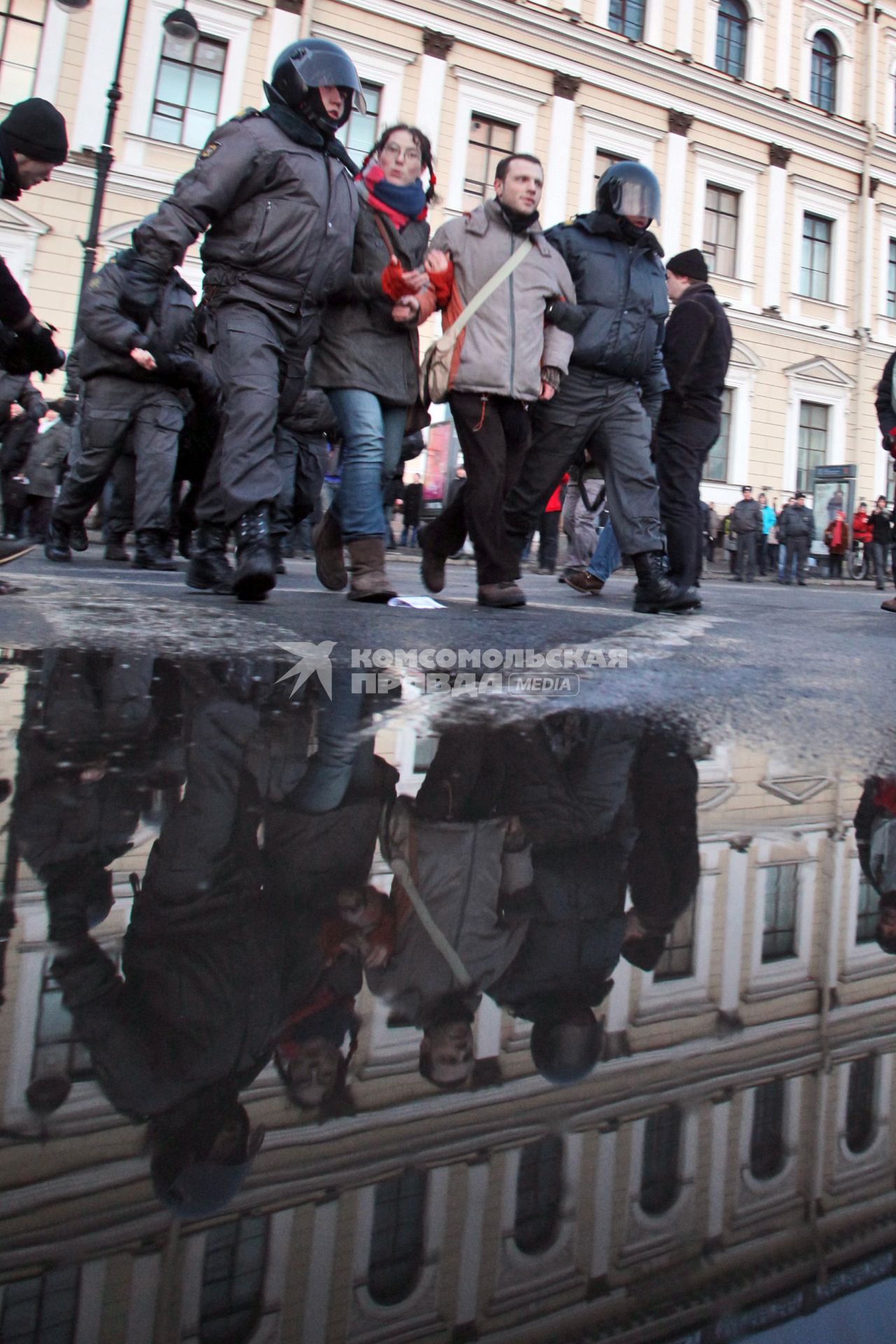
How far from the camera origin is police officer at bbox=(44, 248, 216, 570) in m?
5.59

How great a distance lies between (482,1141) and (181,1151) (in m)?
0.17

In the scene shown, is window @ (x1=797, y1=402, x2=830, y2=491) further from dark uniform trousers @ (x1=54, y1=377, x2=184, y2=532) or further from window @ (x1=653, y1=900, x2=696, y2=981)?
window @ (x1=653, y1=900, x2=696, y2=981)

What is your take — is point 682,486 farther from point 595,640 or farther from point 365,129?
point 365,129

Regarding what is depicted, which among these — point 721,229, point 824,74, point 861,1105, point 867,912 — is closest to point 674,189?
point 721,229

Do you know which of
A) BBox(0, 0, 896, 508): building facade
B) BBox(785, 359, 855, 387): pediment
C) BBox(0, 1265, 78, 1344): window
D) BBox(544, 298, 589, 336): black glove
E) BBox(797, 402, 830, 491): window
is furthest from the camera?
BBox(797, 402, 830, 491): window

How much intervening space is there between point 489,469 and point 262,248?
3.57 feet

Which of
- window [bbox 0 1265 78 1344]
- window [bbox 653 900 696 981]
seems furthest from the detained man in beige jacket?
window [bbox 0 1265 78 1344]

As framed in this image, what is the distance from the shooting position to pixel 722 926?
1042mm

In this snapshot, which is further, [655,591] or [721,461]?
[721,461]

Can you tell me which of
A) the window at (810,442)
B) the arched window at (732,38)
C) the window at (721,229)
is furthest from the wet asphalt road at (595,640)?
the arched window at (732,38)

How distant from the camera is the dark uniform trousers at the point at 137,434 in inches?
227

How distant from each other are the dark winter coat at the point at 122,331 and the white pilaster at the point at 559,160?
15965 mm

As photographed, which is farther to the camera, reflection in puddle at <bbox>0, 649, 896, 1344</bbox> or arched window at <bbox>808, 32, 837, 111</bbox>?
arched window at <bbox>808, 32, 837, 111</bbox>

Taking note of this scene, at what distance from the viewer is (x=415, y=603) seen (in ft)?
13.5
